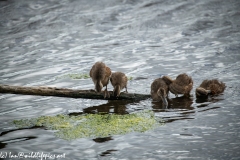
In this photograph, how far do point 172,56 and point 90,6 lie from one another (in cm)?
822

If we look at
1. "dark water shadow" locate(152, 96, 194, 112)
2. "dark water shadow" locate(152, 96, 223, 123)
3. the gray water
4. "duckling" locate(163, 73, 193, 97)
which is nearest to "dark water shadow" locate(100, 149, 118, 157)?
the gray water

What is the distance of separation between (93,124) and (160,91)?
2.00 meters

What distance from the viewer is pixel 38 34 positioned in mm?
18234

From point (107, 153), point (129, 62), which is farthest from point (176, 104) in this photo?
point (129, 62)

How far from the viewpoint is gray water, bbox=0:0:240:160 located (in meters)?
7.80

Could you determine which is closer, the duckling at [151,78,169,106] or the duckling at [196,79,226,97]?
the duckling at [151,78,169,106]

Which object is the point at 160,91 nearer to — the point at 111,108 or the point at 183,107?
the point at 183,107

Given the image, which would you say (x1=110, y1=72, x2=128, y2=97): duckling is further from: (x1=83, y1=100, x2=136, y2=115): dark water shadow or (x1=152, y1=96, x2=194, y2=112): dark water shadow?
(x1=152, y1=96, x2=194, y2=112): dark water shadow

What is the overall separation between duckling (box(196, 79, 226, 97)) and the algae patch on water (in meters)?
1.50

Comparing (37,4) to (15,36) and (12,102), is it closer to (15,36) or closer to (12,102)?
(15,36)

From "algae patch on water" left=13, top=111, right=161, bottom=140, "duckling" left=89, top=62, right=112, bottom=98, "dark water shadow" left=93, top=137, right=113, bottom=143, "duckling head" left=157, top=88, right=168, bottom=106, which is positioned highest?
"duckling" left=89, top=62, right=112, bottom=98

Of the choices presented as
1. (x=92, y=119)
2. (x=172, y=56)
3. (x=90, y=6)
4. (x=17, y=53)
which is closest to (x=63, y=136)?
(x=92, y=119)

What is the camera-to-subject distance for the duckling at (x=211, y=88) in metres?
10.1

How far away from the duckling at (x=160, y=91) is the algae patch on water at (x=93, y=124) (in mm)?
731
